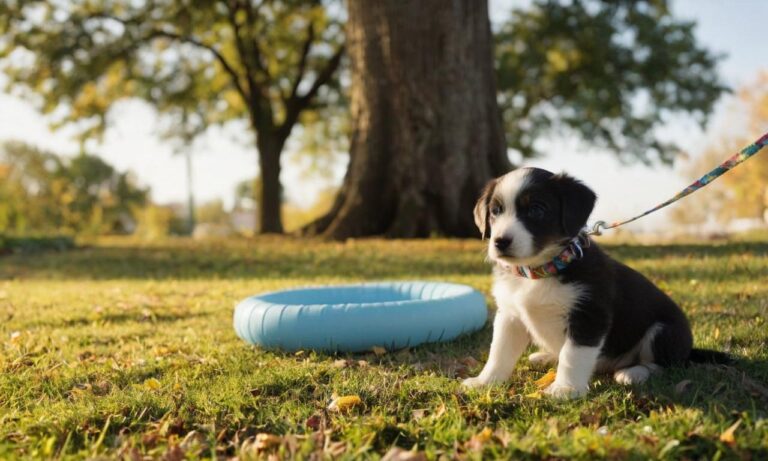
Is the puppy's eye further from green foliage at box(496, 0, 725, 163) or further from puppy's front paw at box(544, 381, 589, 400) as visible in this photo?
green foliage at box(496, 0, 725, 163)

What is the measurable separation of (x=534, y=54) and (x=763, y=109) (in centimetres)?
2593

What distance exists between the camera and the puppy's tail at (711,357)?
431 cm

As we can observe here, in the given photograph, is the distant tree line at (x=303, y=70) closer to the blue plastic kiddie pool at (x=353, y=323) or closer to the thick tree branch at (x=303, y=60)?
the thick tree branch at (x=303, y=60)

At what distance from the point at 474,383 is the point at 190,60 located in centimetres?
2314

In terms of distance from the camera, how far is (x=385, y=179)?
13.2m

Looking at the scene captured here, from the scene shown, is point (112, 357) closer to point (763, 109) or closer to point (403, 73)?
point (403, 73)

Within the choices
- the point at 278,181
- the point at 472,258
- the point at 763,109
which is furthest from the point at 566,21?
the point at 763,109

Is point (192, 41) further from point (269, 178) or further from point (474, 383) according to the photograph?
point (474, 383)

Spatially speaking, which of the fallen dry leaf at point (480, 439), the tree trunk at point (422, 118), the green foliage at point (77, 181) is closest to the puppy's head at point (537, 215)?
the fallen dry leaf at point (480, 439)

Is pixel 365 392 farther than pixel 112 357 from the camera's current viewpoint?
No

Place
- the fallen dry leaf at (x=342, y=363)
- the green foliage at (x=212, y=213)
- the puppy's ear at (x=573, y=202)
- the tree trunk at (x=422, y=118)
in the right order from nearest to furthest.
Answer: the puppy's ear at (x=573, y=202)
the fallen dry leaf at (x=342, y=363)
the tree trunk at (x=422, y=118)
the green foliage at (x=212, y=213)

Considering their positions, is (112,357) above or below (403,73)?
below

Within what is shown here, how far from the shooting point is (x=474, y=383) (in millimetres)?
4117

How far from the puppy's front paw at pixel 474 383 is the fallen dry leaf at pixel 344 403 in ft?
2.22
